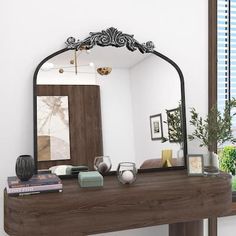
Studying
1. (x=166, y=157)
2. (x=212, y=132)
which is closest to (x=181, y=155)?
(x=166, y=157)

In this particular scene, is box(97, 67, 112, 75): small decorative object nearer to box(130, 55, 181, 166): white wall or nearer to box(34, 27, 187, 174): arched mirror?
box(34, 27, 187, 174): arched mirror

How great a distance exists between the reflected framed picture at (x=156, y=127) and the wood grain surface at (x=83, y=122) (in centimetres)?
34

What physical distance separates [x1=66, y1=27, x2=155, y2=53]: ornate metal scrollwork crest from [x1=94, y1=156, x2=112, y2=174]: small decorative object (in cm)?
66

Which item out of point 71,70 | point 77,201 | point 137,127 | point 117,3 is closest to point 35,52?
point 71,70

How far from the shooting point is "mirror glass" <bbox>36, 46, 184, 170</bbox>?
6.56ft

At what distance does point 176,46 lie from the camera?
7.55 feet

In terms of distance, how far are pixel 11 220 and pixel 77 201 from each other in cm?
31

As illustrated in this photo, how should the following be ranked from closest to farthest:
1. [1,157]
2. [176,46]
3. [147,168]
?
[1,157]
[147,168]
[176,46]

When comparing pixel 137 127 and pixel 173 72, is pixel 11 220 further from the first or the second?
pixel 173 72

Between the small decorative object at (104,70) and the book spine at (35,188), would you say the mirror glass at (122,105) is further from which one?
the book spine at (35,188)

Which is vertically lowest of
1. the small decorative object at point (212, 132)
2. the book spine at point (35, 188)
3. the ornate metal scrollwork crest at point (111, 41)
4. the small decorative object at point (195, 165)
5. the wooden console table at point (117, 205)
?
the wooden console table at point (117, 205)

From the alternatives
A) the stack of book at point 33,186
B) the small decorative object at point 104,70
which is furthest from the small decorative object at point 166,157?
the stack of book at point 33,186

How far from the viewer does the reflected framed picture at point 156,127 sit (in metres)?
2.20

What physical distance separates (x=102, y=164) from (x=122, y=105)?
0.38 metres
